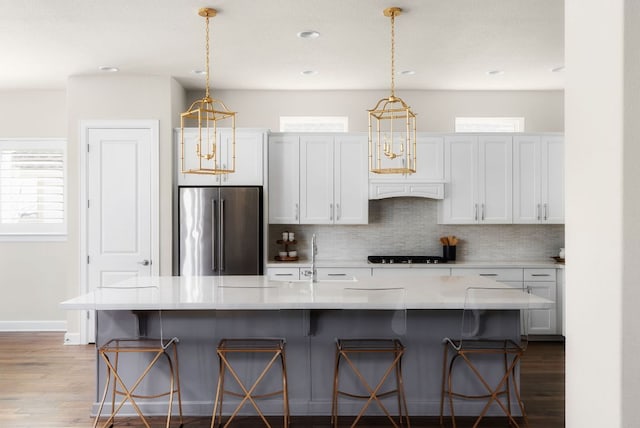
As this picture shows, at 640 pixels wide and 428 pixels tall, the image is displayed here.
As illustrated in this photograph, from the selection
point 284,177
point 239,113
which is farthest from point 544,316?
point 239,113

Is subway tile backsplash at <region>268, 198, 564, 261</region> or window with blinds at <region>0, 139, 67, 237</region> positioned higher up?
window with blinds at <region>0, 139, 67, 237</region>

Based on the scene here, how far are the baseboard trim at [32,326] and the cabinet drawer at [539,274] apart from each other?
206 inches

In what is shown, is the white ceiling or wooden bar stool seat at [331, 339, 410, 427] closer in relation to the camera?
wooden bar stool seat at [331, 339, 410, 427]

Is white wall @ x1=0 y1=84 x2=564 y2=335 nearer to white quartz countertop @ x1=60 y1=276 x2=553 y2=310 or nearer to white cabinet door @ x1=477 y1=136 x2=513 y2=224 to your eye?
white cabinet door @ x1=477 y1=136 x2=513 y2=224

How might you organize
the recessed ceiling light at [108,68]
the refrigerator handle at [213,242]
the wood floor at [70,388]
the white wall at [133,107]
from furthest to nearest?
the white wall at [133,107] < the refrigerator handle at [213,242] < the recessed ceiling light at [108,68] < the wood floor at [70,388]

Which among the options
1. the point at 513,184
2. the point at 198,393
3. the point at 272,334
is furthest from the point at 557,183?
the point at 198,393

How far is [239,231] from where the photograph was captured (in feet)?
17.5

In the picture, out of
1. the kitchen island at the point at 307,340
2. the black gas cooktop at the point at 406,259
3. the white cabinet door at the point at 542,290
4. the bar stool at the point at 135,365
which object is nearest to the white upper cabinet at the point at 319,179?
the black gas cooktop at the point at 406,259

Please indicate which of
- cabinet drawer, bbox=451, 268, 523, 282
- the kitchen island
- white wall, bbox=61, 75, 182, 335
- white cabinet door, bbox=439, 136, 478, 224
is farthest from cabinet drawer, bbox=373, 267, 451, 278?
white wall, bbox=61, 75, 182, 335

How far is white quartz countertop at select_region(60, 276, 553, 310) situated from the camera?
10.1 feet

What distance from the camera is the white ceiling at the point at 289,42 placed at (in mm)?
3672

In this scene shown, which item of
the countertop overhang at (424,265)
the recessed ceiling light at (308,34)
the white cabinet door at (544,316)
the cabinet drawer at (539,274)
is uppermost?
the recessed ceiling light at (308,34)

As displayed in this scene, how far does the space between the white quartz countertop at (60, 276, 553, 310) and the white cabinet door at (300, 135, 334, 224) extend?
1.75 metres

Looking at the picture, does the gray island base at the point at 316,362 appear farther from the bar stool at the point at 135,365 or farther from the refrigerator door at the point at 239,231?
the refrigerator door at the point at 239,231
